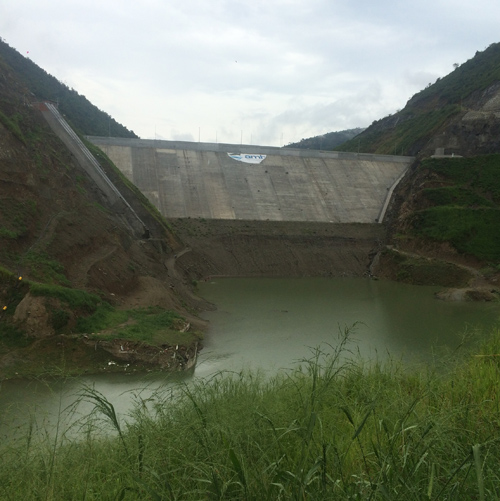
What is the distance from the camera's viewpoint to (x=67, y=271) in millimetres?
20578

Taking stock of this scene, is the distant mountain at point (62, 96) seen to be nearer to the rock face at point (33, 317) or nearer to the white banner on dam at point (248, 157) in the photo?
the white banner on dam at point (248, 157)

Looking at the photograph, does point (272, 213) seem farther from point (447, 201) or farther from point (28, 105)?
point (28, 105)

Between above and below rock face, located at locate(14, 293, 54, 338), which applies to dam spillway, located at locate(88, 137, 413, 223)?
above

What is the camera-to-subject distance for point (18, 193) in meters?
23.1

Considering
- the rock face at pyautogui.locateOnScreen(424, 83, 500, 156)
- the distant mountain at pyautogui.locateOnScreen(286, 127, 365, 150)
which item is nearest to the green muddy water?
the rock face at pyautogui.locateOnScreen(424, 83, 500, 156)

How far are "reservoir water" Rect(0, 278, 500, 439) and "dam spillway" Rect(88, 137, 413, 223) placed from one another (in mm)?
10636

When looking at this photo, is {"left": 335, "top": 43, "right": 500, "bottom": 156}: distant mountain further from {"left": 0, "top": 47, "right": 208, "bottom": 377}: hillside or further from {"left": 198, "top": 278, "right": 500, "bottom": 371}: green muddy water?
{"left": 0, "top": 47, "right": 208, "bottom": 377}: hillside

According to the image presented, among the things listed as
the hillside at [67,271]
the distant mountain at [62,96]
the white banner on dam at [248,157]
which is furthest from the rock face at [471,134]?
the distant mountain at [62,96]

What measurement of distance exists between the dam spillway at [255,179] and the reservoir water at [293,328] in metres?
10.6

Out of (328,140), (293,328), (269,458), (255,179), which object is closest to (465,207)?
(255,179)

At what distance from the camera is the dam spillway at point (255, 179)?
45.4 m

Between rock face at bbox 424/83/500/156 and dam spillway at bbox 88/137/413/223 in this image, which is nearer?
dam spillway at bbox 88/137/413/223

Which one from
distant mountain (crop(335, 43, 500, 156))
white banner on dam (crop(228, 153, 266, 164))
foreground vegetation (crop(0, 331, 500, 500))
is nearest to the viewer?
foreground vegetation (crop(0, 331, 500, 500))

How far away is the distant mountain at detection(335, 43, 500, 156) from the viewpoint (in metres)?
52.0
